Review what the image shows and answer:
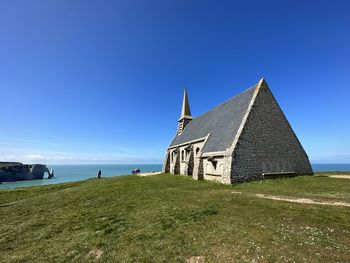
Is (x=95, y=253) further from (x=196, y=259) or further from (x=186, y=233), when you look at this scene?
(x=196, y=259)

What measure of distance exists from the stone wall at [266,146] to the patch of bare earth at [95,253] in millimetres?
14187

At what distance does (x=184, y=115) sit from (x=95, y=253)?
1731 inches

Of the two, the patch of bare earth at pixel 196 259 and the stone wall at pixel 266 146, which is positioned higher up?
the stone wall at pixel 266 146

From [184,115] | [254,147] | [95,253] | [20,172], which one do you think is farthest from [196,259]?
[20,172]

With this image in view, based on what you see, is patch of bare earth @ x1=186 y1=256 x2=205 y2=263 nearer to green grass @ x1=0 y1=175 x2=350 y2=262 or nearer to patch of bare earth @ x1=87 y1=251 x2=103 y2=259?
green grass @ x1=0 y1=175 x2=350 y2=262

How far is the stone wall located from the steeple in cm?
A: 2713

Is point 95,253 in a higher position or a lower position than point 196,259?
lower

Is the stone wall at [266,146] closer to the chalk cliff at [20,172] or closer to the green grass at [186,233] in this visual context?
the green grass at [186,233]

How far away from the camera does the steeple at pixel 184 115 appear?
48.9m

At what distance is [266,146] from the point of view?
67.4 ft

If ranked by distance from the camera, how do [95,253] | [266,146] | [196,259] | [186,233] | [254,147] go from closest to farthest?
[196,259]
[95,253]
[186,233]
[254,147]
[266,146]

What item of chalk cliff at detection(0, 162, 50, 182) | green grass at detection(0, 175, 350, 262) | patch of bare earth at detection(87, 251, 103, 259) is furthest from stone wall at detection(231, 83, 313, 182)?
chalk cliff at detection(0, 162, 50, 182)

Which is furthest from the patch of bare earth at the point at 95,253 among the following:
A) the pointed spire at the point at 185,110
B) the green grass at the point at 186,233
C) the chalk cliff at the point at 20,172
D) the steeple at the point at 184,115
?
the chalk cliff at the point at 20,172

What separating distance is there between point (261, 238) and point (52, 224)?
10.0 m
